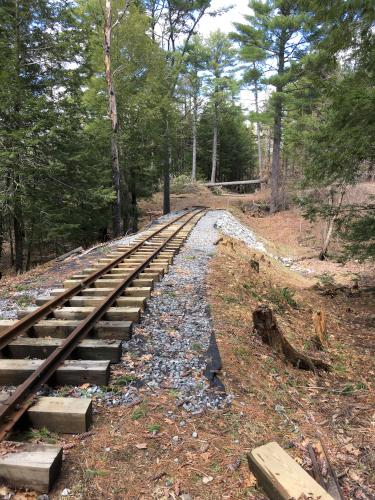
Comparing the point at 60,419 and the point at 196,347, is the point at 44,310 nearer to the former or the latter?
the point at 196,347

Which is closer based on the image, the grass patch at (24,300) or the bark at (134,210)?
the grass patch at (24,300)

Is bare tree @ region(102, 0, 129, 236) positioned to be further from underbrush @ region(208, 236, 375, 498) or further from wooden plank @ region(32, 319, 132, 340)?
wooden plank @ region(32, 319, 132, 340)

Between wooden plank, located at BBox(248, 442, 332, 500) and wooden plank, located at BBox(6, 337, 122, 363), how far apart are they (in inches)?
71.3

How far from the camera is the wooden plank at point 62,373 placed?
338cm

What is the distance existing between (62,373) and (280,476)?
2.08m

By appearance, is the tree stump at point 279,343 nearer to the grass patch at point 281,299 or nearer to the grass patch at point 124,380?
the grass patch at point 124,380

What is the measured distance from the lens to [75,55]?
13.0 metres

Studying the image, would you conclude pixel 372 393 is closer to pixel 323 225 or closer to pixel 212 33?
pixel 323 225

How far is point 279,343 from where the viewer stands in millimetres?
4812

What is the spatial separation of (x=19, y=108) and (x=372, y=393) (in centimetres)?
1231

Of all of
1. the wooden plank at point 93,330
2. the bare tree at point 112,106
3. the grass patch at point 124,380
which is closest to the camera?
the grass patch at point 124,380

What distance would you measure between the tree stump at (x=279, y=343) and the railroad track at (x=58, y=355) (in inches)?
65.1

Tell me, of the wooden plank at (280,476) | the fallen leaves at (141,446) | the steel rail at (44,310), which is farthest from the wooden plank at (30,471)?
the steel rail at (44,310)

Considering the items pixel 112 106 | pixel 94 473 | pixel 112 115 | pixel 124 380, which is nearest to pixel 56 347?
pixel 124 380
